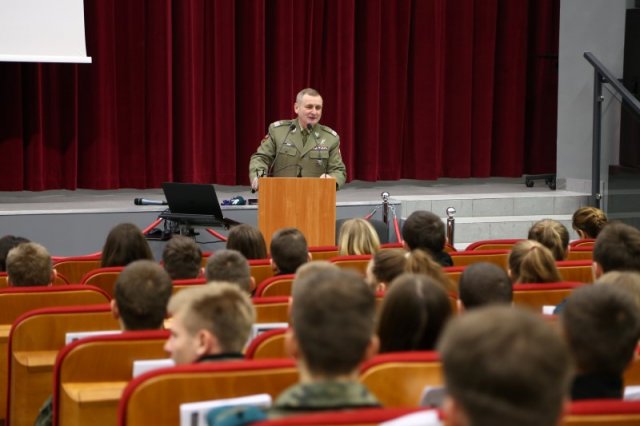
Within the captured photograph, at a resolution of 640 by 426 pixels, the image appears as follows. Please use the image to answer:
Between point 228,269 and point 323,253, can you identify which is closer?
point 228,269

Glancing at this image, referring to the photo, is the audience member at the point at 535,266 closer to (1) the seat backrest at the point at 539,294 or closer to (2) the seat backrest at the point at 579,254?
(1) the seat backrest at the point at 539,294

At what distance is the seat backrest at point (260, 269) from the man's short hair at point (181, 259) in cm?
35

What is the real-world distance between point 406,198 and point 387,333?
6240mm

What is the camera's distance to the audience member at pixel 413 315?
93.7 inches

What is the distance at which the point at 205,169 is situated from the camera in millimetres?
9508

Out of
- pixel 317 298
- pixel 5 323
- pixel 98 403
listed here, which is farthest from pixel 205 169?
pixel 317 298

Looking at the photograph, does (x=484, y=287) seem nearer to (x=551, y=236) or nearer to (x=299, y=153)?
(x=551, y=236)

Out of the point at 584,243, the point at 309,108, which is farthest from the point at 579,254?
the point at 309,108

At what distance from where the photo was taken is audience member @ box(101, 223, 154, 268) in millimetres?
4352

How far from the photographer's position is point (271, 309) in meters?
3.16

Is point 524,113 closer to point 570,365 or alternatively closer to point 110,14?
point 110,14

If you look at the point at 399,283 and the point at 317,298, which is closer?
the point at 317,298

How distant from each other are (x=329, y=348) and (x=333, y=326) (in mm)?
39

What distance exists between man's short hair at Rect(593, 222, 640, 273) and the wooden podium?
9.20 feet
